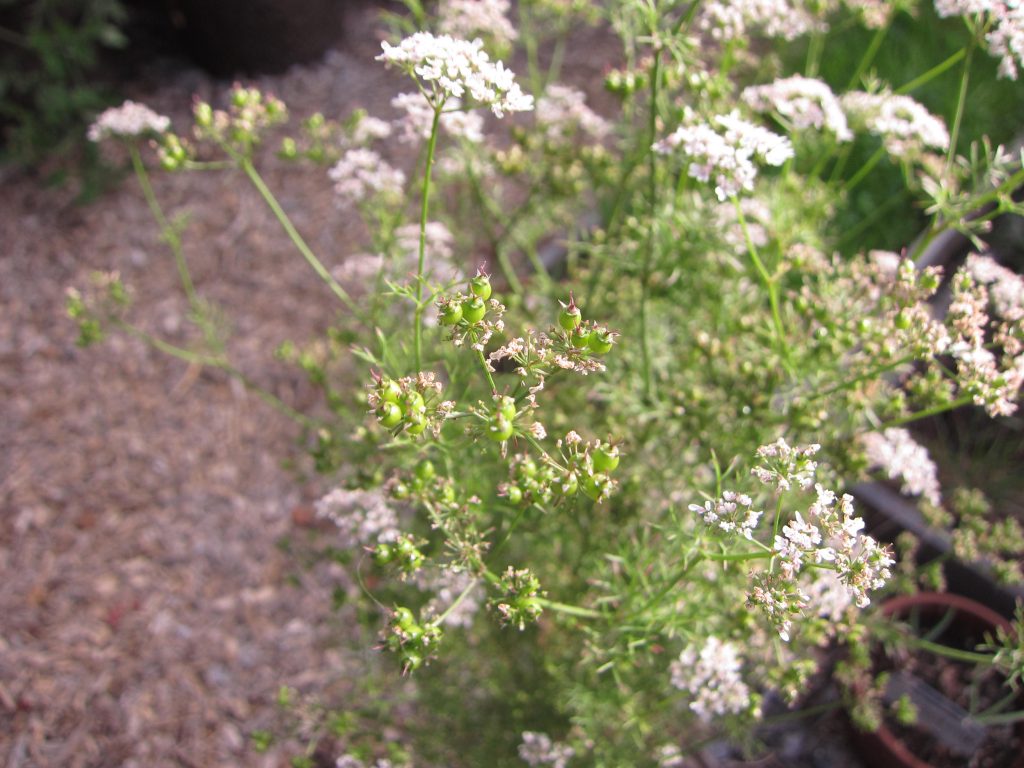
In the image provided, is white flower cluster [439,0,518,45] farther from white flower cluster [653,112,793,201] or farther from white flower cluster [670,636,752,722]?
white flower cluster [670,636,752,722]

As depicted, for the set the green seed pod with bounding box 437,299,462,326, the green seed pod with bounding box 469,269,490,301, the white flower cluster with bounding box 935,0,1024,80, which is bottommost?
the green seed pod with bounding box 437,299,462,326

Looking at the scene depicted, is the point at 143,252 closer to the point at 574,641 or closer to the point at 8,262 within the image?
the point at 8,262

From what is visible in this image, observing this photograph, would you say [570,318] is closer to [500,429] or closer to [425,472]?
[500,429]

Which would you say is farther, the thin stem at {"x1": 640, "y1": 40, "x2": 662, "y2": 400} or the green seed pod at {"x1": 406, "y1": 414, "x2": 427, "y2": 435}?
the thin stem at {"x1": 640, "y1": 40, "x2": 662, "y2": 400}

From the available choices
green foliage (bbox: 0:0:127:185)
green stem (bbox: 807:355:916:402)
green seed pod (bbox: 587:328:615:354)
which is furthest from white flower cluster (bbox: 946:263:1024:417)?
green foliage (bbox: 0:0:127:185)

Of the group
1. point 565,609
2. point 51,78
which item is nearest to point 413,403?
point 565,609

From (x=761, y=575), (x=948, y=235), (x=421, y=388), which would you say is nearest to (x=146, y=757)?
(x=421, y=388)

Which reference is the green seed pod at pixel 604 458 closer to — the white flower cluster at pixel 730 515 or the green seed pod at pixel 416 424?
the white flower cluster at pixel 730 515

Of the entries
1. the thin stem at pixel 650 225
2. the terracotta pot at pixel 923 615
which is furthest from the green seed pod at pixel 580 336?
the terracotta pot at pixel 923 615
